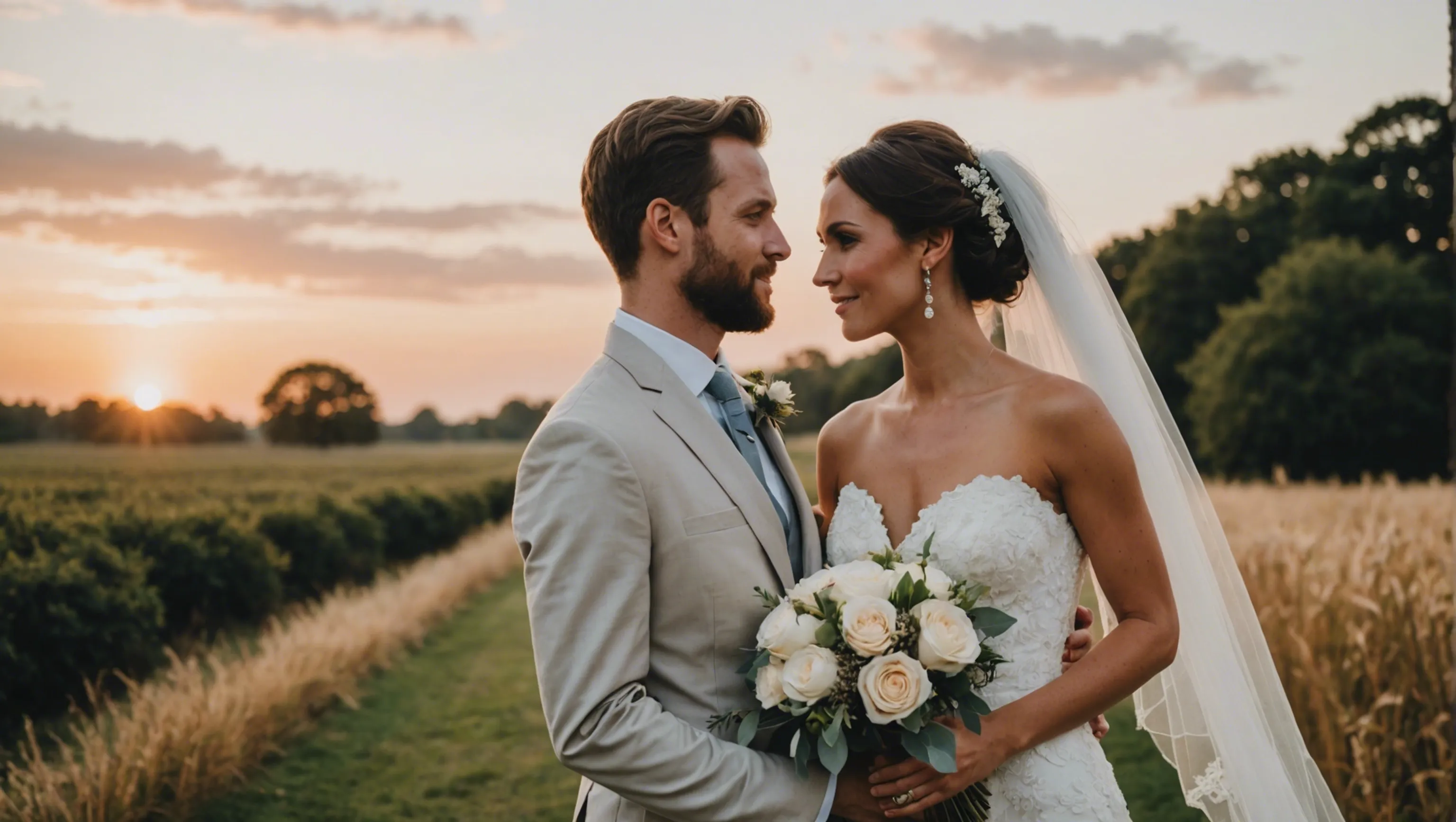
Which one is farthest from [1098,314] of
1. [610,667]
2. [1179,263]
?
[1179,263]

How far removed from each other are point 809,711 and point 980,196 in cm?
204

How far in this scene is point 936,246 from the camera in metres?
3.56

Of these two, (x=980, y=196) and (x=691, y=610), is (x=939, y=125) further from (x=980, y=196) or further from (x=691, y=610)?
(x=691, y=610)

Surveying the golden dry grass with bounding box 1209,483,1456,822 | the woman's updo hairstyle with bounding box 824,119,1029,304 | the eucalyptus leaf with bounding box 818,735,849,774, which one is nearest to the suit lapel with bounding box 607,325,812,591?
the eucalyptus leaf with bounding box 818,735,849,774

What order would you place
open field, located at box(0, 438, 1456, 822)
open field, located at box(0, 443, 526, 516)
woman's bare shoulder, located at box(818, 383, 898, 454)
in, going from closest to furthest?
woman's bare shoulder, located at box(818, 383, 898, 454) → open field, located at box(0, 438, 1456, 822) → open field, located at box(0, 443, 526, 516)

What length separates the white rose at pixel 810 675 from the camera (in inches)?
94.7

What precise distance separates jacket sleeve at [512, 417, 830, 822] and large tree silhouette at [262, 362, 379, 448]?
38.8m

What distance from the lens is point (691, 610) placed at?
263cm

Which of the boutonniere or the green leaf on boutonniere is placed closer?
the green leaf on boutonniere

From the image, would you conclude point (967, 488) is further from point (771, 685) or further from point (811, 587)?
point (771, 685)

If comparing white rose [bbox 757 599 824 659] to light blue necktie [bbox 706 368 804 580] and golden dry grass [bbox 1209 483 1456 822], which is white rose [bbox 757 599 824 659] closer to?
light blue necktie [bbox 706 368 804 580]

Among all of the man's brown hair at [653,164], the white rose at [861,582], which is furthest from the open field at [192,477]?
the white rose at [861,582]

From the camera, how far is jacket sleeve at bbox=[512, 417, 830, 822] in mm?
2443

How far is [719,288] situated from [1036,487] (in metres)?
1.23
